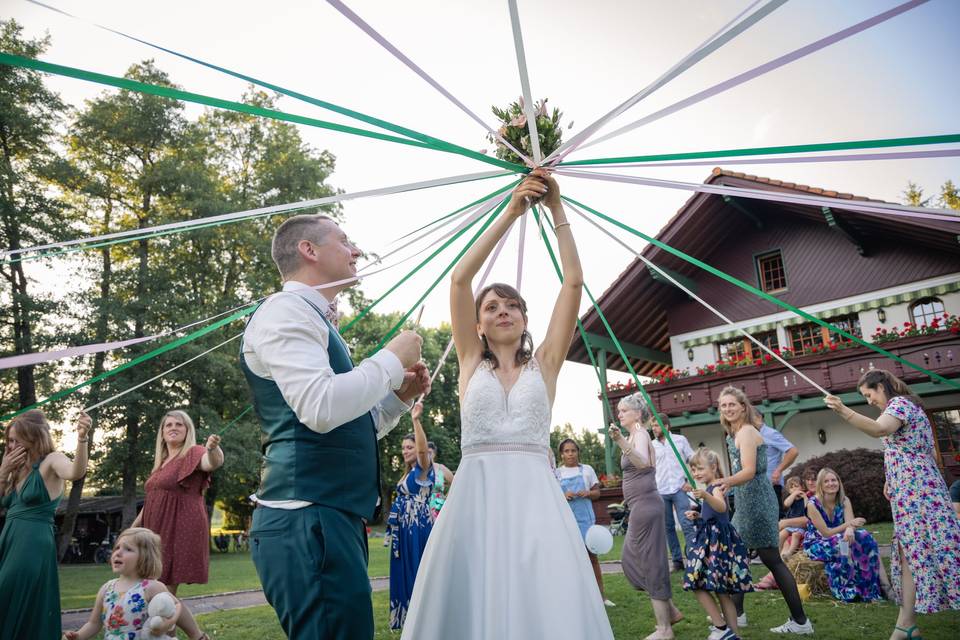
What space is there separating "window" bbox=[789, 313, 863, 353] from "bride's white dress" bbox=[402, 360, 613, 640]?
16.7 metres

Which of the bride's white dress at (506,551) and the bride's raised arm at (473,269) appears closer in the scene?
the bride's white dress at (506,551)

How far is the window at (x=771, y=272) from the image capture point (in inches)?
727

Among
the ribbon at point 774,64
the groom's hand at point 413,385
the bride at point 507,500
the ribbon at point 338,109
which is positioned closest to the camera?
the ribbon at point 338,109

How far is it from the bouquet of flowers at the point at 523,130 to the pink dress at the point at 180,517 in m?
3.59

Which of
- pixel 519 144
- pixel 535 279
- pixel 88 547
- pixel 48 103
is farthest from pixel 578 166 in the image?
pixel 88 547

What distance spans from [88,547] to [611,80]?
33369 mm

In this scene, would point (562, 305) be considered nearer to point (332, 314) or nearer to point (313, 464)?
point (332, 314)

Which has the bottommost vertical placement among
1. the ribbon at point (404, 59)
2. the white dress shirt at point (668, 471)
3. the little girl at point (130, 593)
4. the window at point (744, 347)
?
the little girl at point (130, 593)

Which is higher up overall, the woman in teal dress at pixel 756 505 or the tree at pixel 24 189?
the tree at pixel 24 189

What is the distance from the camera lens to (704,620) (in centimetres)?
545


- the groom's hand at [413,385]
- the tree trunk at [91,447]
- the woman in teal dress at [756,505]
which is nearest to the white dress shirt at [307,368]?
the groom's hand at [413,385]

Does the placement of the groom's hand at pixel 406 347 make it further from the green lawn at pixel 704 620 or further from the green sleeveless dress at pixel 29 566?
the green lawn at pixel 704 620

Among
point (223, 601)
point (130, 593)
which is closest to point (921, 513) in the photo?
point (130, 593)

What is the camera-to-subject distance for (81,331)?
59.2 feet
